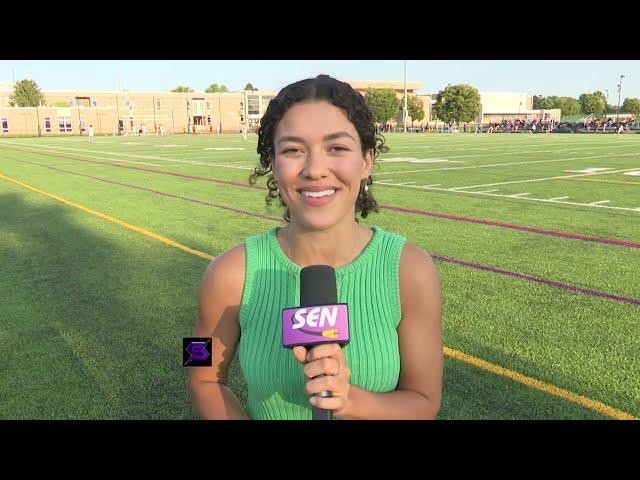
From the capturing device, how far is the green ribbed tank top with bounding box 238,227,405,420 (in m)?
1.92

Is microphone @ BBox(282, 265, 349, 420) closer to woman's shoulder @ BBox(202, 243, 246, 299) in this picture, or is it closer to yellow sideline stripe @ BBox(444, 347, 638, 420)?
woman's shoulder @ BBox(202, 243, 246, 299)

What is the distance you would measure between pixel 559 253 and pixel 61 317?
5496 mm

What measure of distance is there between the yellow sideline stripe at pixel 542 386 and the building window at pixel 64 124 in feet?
296

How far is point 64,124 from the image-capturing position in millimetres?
85625

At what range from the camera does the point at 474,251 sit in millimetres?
7492

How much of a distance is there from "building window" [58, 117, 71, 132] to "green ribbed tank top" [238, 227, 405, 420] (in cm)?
9163

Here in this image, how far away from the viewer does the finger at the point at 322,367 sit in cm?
129

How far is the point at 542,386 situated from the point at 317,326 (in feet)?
9.88

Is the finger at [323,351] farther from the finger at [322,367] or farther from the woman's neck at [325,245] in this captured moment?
the woman's neck at [325,245]

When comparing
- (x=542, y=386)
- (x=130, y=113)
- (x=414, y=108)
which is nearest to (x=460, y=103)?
(x=414, y=108)

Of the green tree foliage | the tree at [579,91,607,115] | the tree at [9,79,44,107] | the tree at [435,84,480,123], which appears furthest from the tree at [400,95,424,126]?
the tree at [9,79,44,107]

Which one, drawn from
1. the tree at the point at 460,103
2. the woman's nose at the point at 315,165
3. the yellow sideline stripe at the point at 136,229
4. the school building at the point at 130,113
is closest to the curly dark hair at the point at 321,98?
the woman's nose at the point at 315,165
